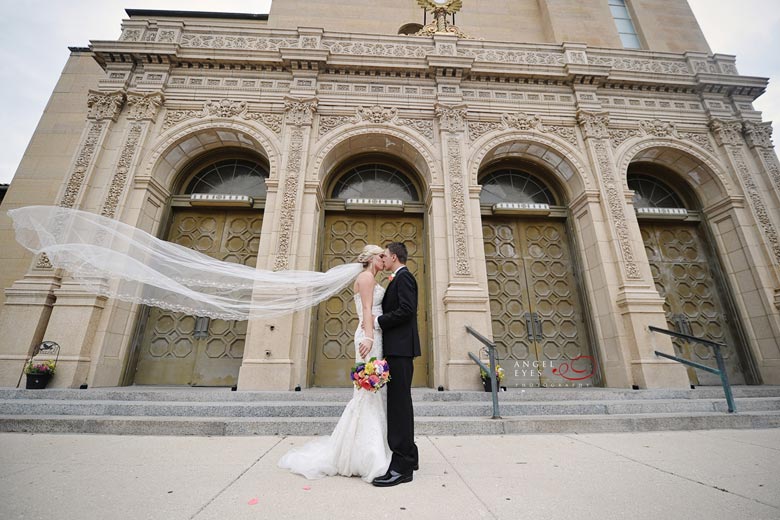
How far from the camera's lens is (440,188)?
8234 millimetres

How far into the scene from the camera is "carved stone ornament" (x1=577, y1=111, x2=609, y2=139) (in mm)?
8938

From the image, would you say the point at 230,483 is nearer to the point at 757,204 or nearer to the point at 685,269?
the point at 685,269

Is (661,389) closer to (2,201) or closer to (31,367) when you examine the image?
(31,367)

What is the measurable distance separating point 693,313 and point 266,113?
12469mm

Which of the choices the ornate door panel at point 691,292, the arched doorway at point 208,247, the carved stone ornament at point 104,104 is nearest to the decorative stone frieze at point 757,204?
the ornate door panel at point 691,292

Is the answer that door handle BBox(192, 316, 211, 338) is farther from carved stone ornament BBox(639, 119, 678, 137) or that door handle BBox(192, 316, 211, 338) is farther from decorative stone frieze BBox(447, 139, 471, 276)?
carved stone ornament BBox(639, 119, 678, 137)

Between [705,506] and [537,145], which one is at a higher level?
[537,145]

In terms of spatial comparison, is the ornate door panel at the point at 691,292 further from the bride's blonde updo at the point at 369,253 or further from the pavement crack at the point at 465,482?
the bride's blonde updo at the point at 369,253

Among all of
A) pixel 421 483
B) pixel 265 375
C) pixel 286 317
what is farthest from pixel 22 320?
pixel 421 483

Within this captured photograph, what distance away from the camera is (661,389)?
6.34 meters

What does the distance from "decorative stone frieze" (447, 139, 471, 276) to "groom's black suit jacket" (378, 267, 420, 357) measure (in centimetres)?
463

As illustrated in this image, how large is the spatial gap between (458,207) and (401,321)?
562 centimetres

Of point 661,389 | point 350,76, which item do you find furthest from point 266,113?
point 661,389

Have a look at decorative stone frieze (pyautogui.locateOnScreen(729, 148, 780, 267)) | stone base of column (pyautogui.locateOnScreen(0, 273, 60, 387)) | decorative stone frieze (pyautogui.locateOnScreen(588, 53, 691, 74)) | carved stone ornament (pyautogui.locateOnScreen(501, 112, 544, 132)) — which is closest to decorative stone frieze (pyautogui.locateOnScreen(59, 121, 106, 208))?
stone base of column (pyautogui.locateOnScreen(0, 273, 60, 387))
